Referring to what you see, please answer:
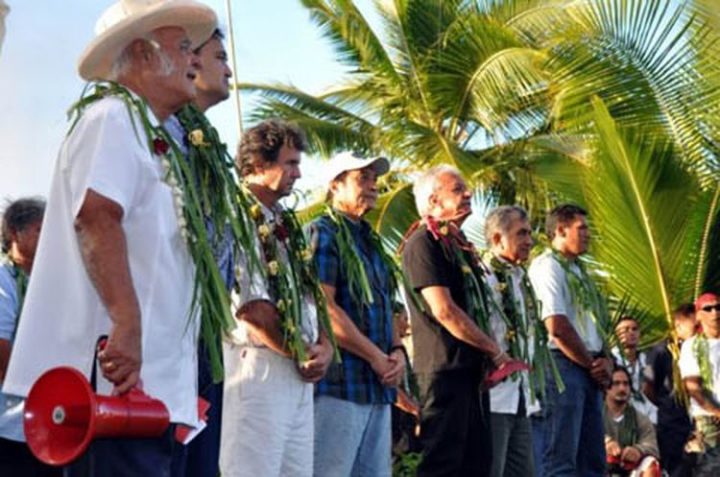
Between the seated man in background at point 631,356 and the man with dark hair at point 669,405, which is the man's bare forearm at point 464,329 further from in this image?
the man with dark hair at point 669,405

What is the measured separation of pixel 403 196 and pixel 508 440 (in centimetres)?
1126

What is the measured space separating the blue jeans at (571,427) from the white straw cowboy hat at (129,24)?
415 centimetres

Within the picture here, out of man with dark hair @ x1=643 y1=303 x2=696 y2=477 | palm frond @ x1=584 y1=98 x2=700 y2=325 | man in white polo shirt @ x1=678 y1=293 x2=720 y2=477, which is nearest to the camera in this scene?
man in white polo shirt @ x1=678 y1=293 x2=720 y2=477

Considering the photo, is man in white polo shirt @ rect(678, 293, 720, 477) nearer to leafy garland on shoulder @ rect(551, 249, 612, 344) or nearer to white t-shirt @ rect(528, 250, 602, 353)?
leafy garland on shoulder @ rect(551, 249, 612, 344)

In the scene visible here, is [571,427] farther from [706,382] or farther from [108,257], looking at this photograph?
[108,257]

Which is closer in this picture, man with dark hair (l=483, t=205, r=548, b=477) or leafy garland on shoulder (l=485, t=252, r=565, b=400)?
man with dark hair (l=483, t=205, r=548, b=477)

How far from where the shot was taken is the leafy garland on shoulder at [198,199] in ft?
12.4

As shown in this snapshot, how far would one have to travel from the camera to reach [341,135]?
1988 cm

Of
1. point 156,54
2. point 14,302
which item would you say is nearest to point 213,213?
point 156,54

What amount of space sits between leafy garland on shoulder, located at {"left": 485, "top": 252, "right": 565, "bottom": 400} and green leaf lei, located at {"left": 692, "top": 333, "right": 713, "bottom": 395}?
312 centimetres

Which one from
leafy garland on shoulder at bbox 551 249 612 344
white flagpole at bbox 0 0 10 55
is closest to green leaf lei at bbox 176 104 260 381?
white flagpole at bbox 0 0 10 55

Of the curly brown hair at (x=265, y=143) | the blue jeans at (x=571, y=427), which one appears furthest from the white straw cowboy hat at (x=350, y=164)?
the blue jeans at (x=571, y=427)

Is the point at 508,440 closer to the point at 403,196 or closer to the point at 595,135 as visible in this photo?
the point at 595,135

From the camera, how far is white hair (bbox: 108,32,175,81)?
3.92 m
